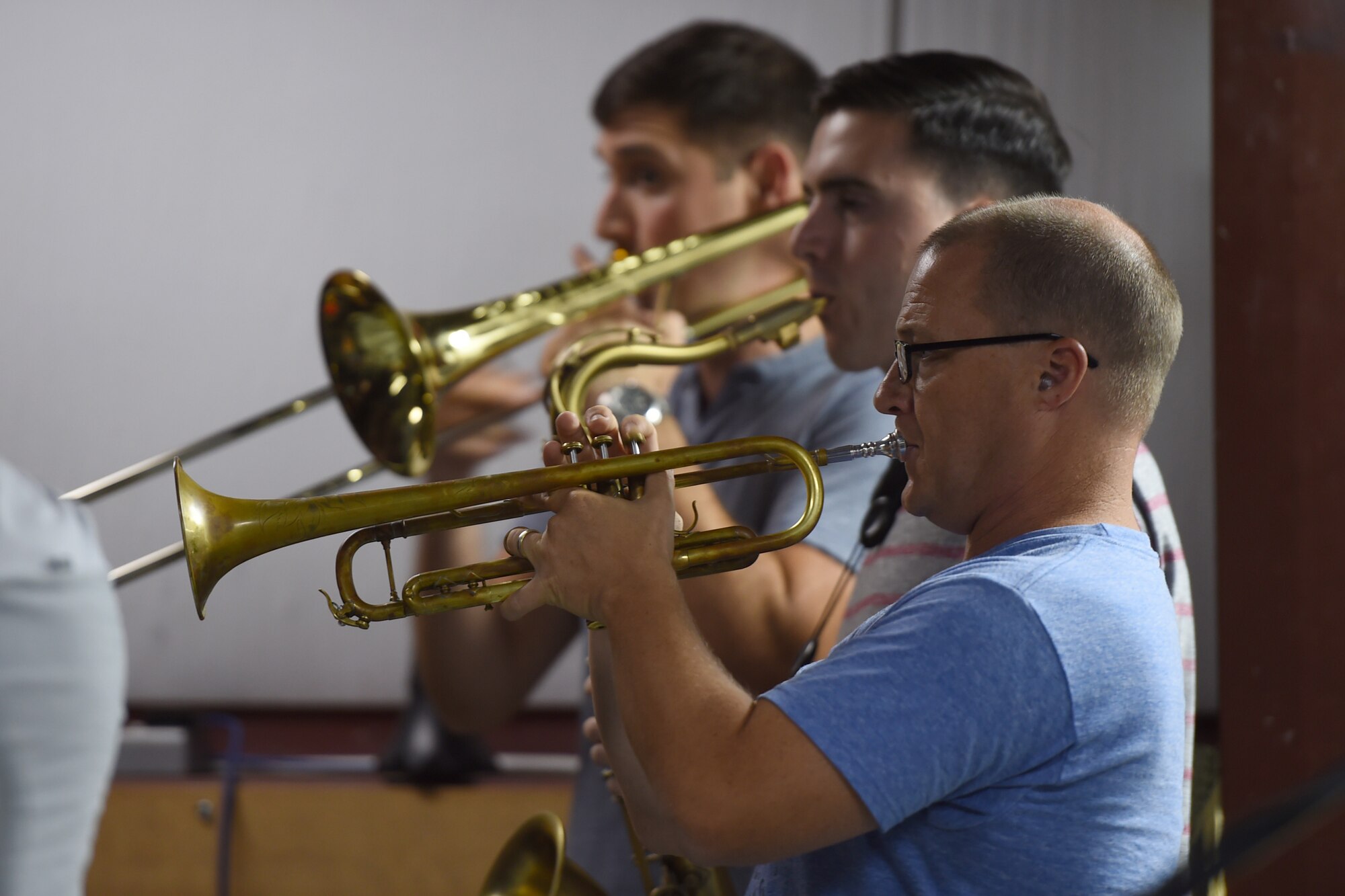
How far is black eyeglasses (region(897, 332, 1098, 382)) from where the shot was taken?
1018 mm

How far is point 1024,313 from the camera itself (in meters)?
1.03

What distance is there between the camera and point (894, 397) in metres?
1.10

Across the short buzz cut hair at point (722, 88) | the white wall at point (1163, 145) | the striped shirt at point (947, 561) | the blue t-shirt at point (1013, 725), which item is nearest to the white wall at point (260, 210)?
the white wall at point (1163, 145)

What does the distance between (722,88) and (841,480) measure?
81 cm

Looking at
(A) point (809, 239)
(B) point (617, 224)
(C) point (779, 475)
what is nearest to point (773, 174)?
(B) point (617, 224)

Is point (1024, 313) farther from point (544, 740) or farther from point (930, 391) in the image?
point (544, 740)

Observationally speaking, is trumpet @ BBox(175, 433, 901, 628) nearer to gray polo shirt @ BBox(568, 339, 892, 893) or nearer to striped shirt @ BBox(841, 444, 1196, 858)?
striped shirt @ BBox(841, 444, 1196, 858)

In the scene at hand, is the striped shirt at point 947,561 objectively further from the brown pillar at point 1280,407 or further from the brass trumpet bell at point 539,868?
the brown pillar at point 1280,407

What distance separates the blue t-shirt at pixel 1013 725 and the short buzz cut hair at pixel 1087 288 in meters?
0.15

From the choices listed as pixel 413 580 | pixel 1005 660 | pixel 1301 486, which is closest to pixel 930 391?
pixel 1005 660

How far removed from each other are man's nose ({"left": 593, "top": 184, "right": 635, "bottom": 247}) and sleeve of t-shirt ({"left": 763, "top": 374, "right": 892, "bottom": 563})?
1.86ft

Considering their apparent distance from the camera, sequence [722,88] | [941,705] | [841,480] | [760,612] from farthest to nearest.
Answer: [722,88], [841,480], [760,612], [941,705]

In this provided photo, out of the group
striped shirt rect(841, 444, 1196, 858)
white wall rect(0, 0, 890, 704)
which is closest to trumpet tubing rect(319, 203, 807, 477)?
striped shirt rect(841, 444, 1196, 858)

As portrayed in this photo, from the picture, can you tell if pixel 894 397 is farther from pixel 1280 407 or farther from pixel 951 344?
pixel 1280 407
